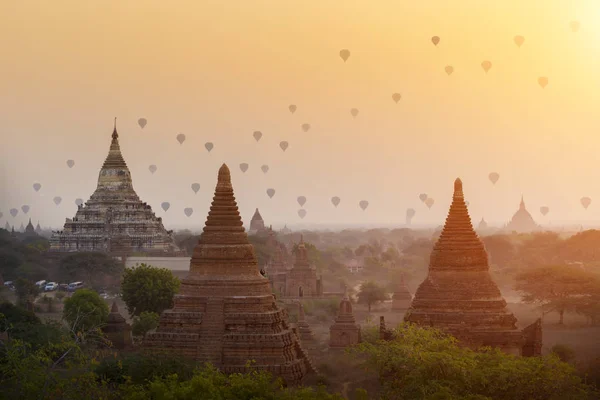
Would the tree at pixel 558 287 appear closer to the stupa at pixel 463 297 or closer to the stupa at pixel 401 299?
the stupa at pixel 401 299

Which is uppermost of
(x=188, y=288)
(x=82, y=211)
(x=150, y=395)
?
(x=82, y=211)

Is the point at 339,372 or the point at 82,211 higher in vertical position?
the point at 82,211

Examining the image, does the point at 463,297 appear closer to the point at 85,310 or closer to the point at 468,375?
the point at 468,375

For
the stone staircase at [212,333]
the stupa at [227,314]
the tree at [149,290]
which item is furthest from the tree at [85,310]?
the stone staircase at [212,333]

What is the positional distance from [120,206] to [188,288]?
7231cm

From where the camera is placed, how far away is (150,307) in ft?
242

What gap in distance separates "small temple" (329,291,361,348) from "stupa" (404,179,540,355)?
14463 mm

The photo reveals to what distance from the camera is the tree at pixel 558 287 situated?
277 feet

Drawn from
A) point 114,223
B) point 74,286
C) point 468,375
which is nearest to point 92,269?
point 74,286

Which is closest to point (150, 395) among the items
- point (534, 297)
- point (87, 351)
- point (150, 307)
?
point (87, 351)

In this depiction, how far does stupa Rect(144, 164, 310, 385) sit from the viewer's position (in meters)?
46.2

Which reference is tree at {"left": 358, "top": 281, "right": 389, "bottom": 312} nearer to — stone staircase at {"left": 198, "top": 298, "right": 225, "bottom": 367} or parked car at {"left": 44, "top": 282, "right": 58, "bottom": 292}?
parked car at {"left": 44, "top": 282, "right": 58, "bottom": 292}

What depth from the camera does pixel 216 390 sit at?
36.7m

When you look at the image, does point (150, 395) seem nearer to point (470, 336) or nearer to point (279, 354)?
point (279, 354)
